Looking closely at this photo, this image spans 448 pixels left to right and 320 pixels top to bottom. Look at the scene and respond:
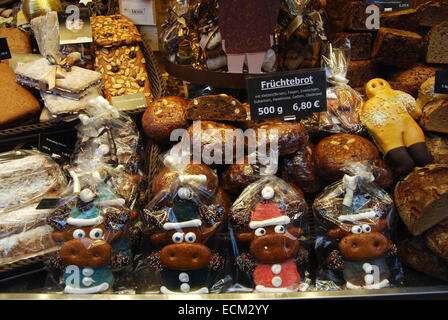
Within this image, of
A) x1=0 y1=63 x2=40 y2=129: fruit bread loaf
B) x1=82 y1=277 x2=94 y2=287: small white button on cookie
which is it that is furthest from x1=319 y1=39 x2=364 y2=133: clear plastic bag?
x1=0 y1=63 x2=40 y2=129: fruit bread loaf

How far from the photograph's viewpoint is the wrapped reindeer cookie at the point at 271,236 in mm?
1413

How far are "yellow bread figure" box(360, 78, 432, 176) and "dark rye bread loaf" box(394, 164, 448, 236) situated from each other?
0.08 meters

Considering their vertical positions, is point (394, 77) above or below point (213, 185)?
above

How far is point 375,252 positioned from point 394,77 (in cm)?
114

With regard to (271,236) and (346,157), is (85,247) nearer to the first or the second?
(271,236)

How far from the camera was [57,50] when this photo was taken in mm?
2279

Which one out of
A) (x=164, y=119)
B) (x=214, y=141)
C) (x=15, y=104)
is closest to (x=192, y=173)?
(x=214, y=141)

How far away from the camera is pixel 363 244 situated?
1.41 metres

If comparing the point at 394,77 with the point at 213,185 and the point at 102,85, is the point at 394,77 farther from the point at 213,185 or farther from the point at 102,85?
the point at 102,85

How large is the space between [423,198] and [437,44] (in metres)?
1.04

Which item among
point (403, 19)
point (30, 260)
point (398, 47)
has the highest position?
point (403, 19)
